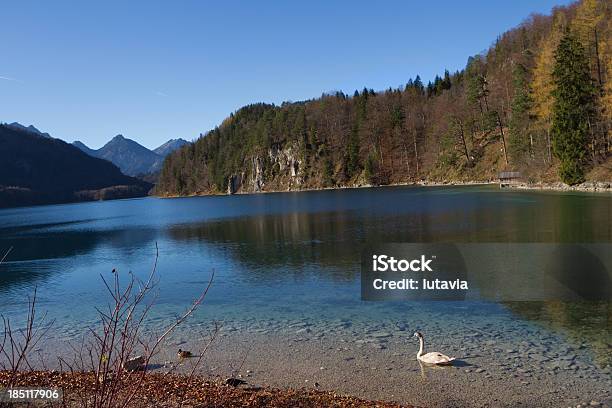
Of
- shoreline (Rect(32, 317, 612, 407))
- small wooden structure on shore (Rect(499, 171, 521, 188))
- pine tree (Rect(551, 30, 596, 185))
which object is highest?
pine tree (Rect(551, 30, 596, 185))

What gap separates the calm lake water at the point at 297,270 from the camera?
12.9m

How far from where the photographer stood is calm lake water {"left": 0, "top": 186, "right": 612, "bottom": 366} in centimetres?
1288

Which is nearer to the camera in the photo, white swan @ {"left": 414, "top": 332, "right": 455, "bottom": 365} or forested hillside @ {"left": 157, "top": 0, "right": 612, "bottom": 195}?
white swan @ {"left": 414, "top": 332, "right": 455, "bottom": 365}

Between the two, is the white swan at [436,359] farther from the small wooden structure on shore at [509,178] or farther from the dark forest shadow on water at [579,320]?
the small wooden structure on shore at [509,178]

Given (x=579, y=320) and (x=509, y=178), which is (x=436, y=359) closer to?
(x=579, y=320)

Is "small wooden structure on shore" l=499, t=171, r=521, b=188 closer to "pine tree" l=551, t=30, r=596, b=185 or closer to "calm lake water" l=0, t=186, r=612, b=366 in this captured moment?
"pine tree" l=551, t=30, r=596, b=185

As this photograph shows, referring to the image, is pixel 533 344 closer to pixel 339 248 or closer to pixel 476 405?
pixel 476 405

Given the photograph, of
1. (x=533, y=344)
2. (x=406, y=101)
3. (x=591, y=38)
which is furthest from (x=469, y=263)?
(x=406, y=101)

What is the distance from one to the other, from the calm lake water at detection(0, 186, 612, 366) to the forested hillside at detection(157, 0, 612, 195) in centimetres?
2100

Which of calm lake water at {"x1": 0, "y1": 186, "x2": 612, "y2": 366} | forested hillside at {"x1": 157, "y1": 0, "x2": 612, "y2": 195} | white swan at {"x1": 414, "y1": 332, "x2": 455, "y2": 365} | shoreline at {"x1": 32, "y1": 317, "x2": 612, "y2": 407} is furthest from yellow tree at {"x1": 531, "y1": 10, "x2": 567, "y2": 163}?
white swan at {"x1": 414, "y1": 332, "x2": 455, "y2": 365}

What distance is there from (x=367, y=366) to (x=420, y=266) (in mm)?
13310

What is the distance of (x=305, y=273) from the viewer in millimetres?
20516

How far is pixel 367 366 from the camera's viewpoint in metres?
9.66

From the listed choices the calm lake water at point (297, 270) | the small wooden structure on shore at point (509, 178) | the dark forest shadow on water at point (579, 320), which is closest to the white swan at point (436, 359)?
the calm lake water at point (297, 270)
